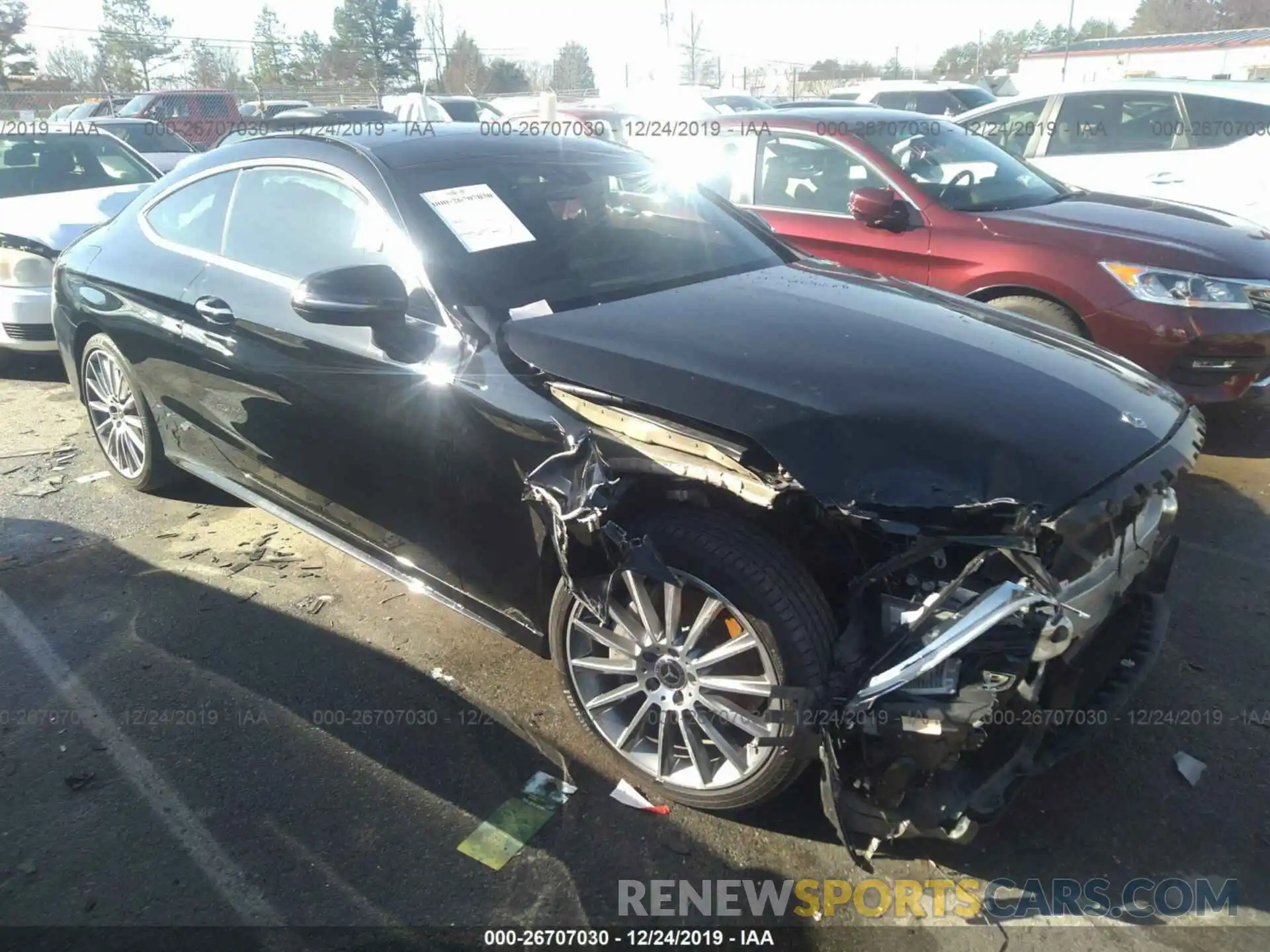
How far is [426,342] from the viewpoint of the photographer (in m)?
2.79

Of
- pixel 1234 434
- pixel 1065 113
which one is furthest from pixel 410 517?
pixel 1065 113

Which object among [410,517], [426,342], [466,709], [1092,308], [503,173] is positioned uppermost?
[503,173]

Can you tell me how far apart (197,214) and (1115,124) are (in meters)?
7.48

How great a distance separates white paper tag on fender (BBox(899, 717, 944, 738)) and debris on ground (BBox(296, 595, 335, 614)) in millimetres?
2382

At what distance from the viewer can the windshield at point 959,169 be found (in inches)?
209

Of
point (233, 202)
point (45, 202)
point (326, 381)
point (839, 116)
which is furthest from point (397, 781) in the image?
point (45, 202)

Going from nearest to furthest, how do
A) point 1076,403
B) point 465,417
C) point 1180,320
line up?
1. point 1076,403
2. point 465,417
3. point 1180,320

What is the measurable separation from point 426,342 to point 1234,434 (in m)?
4.56

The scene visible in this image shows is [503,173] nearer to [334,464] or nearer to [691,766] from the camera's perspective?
[334,464]

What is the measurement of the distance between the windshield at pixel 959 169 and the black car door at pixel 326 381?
350cm

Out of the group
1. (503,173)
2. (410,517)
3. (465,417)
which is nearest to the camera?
(465,417)

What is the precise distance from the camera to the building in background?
36.1m

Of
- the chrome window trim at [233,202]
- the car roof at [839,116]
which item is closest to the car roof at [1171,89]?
the car roof at [839,116]

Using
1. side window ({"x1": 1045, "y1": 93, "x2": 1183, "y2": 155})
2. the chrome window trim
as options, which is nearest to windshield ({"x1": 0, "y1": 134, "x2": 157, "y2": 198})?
the chrome window trim
